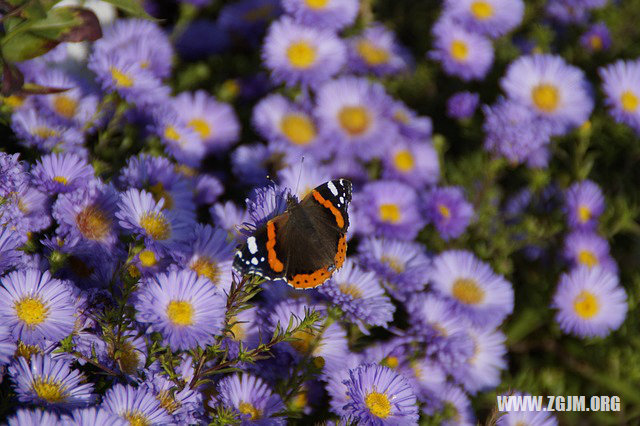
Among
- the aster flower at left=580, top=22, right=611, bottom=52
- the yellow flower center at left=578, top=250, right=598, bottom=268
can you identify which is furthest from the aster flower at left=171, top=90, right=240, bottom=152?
the aster flower at left=580, top=22, right=611, bottom=52

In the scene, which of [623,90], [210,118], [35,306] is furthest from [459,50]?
[35,306]

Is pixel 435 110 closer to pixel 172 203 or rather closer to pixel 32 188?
pixel 172 203

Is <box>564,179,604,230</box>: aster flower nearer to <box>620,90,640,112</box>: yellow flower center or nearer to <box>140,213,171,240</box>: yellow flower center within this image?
<box>620,90,640,112</box>: yellow flower center

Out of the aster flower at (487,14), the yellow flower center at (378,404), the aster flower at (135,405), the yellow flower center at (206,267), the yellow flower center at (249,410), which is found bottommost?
the aster flower at (135,405)

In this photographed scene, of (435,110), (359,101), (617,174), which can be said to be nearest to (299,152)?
(359,101)

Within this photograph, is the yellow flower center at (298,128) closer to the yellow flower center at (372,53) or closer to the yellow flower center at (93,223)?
the yellow flower center at (372,53)

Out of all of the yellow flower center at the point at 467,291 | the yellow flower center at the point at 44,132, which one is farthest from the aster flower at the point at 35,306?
the yellow flower center at the point at 467,291
